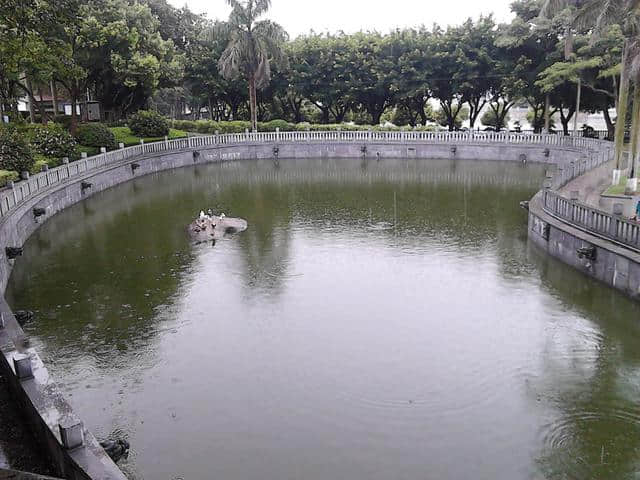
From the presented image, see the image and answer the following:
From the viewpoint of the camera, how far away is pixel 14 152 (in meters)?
23.4

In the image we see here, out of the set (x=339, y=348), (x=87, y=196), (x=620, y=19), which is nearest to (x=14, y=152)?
(x=87, y=196)

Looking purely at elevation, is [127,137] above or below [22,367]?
above

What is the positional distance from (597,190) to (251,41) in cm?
2497

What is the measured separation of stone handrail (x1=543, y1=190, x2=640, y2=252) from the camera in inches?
541

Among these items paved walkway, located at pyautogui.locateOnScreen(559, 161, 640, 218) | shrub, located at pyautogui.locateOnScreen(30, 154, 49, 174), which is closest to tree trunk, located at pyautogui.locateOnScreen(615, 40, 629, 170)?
paved walkway, located at pyautogui.locateOnScreen(559, 161, 640, 218)

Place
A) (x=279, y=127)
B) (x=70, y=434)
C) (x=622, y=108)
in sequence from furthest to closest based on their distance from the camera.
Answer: (x=279, y=127)
(x=622, y=108)
(x=70, y=434)

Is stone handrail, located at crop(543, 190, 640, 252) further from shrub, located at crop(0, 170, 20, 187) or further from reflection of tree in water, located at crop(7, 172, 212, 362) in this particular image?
shrub, located at crop(0, 170, 20, 187)

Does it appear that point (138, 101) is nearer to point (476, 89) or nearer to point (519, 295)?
point (476, 89)

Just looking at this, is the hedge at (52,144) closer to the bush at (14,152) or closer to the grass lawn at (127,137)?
the bush at (14,152)

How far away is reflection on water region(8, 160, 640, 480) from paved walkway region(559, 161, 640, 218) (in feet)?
8.05

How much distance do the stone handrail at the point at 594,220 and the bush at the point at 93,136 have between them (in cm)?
2424

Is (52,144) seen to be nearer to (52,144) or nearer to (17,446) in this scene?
(52,144)

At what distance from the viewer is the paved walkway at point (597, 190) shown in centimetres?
1888

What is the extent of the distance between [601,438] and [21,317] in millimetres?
11010
